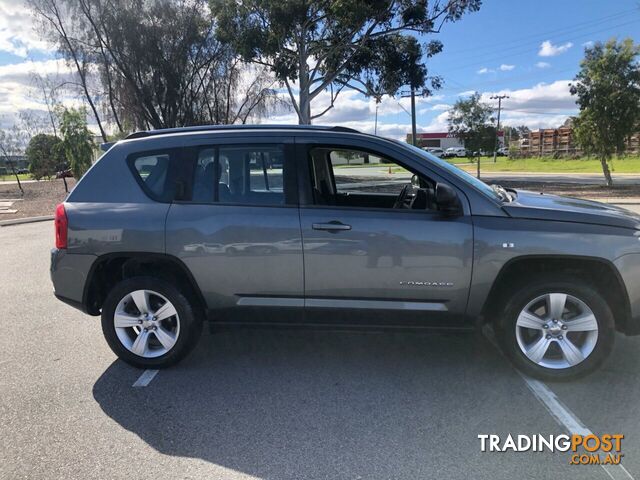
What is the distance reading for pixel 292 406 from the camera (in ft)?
11.1

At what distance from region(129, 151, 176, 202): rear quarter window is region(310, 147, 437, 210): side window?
115 cm

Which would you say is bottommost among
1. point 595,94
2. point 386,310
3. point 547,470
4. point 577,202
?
point 547,470

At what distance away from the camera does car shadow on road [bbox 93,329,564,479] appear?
2.79 meters

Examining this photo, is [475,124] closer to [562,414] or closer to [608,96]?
[608,96]

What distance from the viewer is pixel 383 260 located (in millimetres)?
3561

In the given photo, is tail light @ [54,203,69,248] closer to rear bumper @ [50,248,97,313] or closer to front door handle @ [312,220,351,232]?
rear bumper @ [50,248,97,313]

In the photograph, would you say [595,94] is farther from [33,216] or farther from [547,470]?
[33,216]

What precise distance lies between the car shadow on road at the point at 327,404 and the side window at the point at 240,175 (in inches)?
55.7

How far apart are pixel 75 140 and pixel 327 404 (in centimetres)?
2359

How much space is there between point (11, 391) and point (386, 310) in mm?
2939

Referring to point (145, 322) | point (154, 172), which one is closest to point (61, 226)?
point (154, 172)

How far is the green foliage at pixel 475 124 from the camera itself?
22.2 metres

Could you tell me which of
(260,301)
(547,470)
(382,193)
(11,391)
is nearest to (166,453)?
(260,301)

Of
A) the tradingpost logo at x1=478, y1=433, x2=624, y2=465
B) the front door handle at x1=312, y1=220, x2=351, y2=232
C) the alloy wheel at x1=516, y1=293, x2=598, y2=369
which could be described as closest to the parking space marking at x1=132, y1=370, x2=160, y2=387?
the front door handle at x1=312, y1=220, x2=351, y2=232
